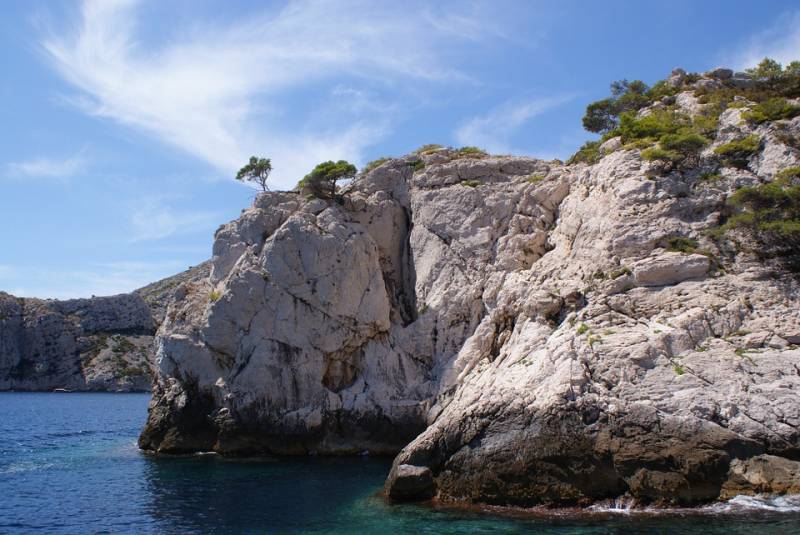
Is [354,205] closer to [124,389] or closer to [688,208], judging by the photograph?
[688,208]

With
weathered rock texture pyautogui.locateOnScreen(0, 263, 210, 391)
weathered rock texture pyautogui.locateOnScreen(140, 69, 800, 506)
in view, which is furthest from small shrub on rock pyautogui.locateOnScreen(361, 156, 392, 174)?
weathered rock texture pyautogui.locateOnScreen(0, 263, 210, 391)

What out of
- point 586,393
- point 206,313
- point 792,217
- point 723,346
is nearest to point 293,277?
point 206,313

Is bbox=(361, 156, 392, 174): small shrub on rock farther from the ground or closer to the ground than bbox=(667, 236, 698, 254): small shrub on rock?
farther from the ground

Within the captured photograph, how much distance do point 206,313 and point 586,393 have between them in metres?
23.3

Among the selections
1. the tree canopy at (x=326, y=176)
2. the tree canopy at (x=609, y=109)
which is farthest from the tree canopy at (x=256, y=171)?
the tree canopy at (x=609, y=109)

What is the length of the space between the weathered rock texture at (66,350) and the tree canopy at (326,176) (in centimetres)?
7279

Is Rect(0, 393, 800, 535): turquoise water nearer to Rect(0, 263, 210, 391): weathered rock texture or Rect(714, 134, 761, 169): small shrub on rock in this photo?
Rect(714, 134, 761, 169): small shrub on rock

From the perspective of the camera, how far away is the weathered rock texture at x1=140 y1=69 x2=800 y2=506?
19578mm

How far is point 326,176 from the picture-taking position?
3978 cm

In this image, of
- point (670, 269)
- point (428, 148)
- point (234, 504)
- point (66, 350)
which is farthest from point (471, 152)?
point (66, 350)

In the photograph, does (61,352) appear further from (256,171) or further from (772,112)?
(772,112)

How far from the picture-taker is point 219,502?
22.6 m

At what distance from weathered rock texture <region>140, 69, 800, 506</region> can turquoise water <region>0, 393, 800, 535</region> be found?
1.80 meters

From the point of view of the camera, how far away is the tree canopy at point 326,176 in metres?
39.7
